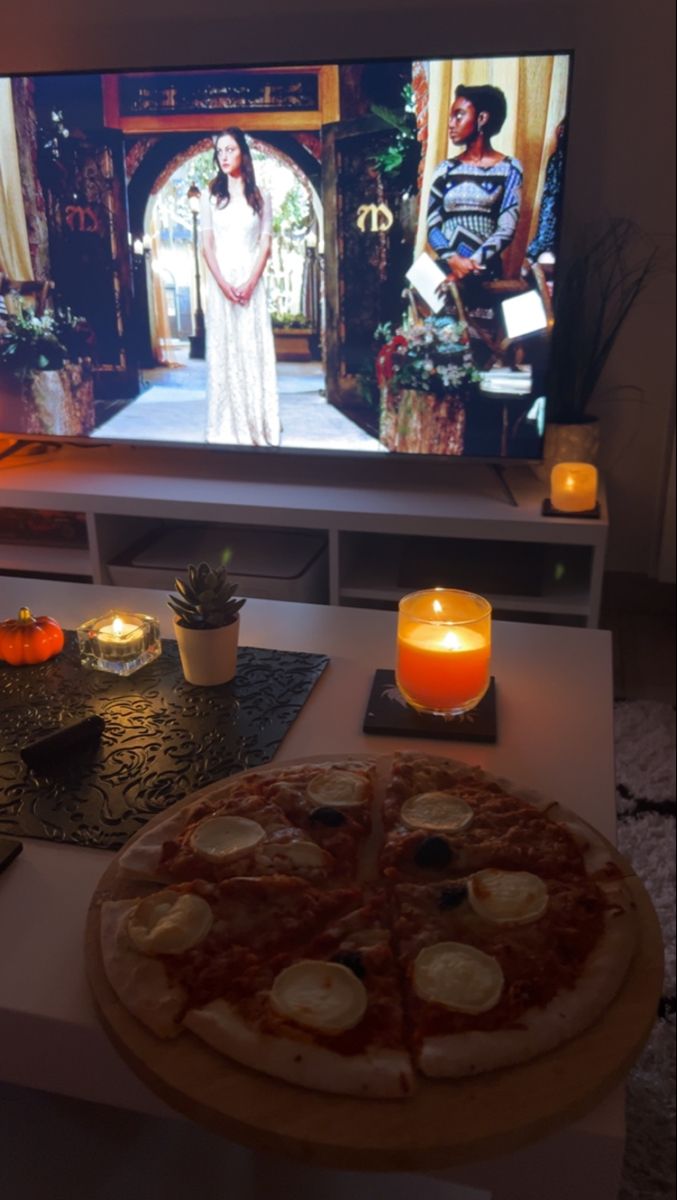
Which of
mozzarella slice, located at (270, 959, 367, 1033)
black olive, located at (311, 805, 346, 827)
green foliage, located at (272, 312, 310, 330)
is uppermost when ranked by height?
green foliage, located at (272, 312, 310, 330)

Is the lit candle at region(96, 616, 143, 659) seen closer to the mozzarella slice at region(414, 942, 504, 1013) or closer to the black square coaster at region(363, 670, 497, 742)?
the black square coaster at region(363, 670, 497, 742)

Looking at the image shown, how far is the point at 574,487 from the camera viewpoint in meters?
2.58

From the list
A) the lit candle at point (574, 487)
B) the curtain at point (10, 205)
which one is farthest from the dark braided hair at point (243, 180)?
the lit candle at point (574, 487)

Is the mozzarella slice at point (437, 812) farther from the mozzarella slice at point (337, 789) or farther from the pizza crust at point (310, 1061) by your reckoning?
the pizza crust at point (310, 1061)

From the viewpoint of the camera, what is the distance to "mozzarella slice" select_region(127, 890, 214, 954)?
0.79 m

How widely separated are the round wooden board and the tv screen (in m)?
2.20

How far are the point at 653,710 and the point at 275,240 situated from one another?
1.68 metres

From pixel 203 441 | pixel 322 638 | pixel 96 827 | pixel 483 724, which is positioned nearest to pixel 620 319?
pixel 203 441

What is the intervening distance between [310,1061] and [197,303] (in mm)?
2470

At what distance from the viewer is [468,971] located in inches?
30.2

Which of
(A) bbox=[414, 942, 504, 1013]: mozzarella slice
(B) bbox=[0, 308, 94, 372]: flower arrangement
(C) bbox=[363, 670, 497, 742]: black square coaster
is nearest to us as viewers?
(A) bbox=[414, 942, 504, 1013]: mozzarella slice

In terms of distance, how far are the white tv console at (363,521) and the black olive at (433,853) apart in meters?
1.69

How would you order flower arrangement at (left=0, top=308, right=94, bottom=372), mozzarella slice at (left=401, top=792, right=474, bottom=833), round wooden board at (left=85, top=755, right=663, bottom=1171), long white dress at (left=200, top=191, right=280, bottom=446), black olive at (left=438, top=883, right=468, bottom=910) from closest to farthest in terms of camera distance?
round wooden board at (left=85, top=755, right=663, bottom=1171) < black olive at (left=438, top=883, right=468, bottom=910) < mozzarella slice at (left=401, top=792, right=474, bottom=833) < long white dress at (left=200, top=191, right=280, bottom=446) < flower arrangement at (left=0, top=308, right=94, bottom=372)

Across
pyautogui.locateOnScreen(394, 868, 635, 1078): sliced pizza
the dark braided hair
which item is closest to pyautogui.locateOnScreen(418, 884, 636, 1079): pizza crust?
pyautogui.locateOnScreen(394, 868, 635, 1078): sliced pizza
